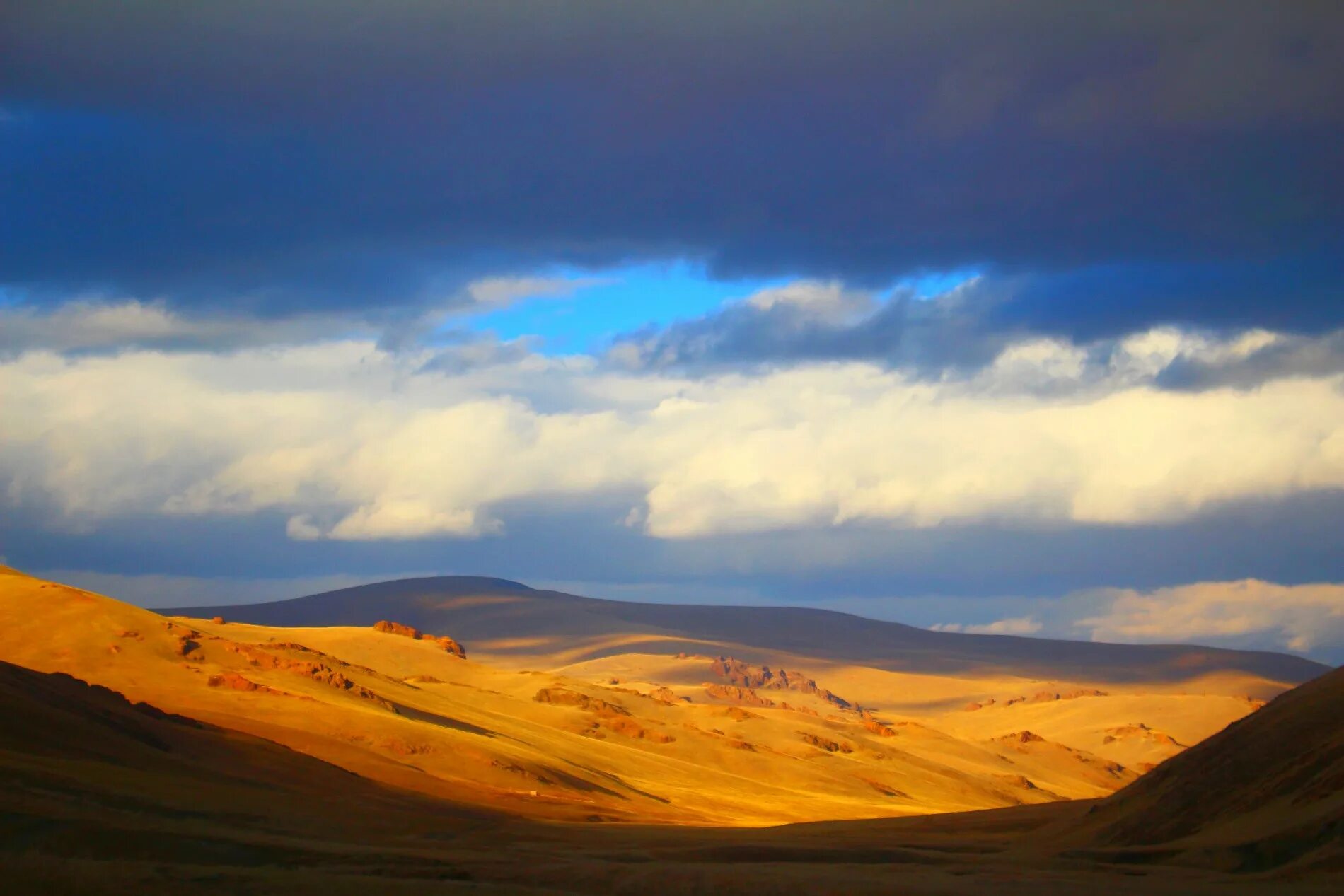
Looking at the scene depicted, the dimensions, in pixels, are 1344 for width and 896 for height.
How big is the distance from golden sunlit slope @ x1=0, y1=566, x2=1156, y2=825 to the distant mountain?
70.1 ft

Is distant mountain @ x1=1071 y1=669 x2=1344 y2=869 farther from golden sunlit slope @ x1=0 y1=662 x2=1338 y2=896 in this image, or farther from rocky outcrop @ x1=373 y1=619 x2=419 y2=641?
rocky outcrop @ x1=373 y1=619 x2=419 y2=641

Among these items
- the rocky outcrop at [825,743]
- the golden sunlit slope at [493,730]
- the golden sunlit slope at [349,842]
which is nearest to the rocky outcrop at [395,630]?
the golden sunlit slope at [493,730]

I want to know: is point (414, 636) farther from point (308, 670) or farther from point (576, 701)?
point (308, 670)

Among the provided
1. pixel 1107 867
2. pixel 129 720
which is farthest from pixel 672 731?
pixel 1107 867

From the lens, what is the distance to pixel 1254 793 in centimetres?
3516

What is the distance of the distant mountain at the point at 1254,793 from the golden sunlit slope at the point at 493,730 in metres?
21.4

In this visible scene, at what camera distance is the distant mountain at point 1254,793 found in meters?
29.9

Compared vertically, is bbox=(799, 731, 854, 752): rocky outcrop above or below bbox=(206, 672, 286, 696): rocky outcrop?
below

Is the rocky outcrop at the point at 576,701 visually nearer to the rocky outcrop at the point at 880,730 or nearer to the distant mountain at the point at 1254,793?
the rocky outcrop at the point at 880,730

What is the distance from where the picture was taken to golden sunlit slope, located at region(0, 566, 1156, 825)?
61.9 metres

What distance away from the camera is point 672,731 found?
99.1 meters

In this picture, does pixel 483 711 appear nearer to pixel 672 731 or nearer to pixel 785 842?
pixel 672 731

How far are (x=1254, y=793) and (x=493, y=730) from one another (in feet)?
172

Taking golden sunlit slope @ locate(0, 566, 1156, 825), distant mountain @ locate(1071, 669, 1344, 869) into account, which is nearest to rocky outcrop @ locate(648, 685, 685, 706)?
golden sunlit slope @ locate(0, 566, 1156, 825)
